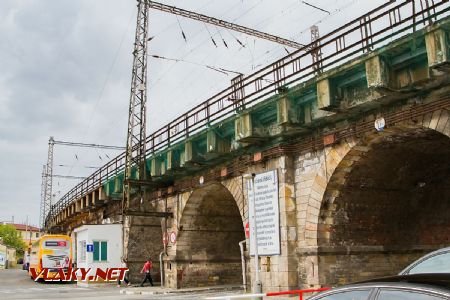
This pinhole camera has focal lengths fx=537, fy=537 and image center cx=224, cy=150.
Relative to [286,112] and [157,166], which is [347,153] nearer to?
[286,112]

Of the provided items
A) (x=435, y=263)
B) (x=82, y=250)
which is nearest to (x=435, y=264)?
(x=435, y=263)

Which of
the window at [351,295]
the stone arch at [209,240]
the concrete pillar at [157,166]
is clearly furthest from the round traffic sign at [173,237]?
the window at [351,295]

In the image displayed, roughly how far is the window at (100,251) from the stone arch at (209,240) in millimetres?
7027

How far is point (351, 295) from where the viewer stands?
14.3 feet

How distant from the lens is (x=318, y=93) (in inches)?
565

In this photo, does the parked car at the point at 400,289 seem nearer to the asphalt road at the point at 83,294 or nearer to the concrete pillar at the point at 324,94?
the concrete pillar at the point at 324,94

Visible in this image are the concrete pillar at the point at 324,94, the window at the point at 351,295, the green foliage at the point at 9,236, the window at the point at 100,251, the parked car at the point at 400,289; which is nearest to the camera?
the parked car at the point at 400,289

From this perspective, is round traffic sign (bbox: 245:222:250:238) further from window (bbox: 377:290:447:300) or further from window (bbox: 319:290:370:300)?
window (bbox: 377:290:447:300)

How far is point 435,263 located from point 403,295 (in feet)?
11.5

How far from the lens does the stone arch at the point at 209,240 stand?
2366cm

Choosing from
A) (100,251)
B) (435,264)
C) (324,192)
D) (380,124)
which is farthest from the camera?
(100,251)

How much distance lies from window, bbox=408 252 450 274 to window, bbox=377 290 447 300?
3268 millimetres

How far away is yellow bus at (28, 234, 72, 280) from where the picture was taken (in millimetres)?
36531

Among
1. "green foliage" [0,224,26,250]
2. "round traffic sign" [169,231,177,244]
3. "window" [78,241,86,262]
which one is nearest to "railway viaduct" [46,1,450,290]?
"round traffic sign" [169,231,177,244]
